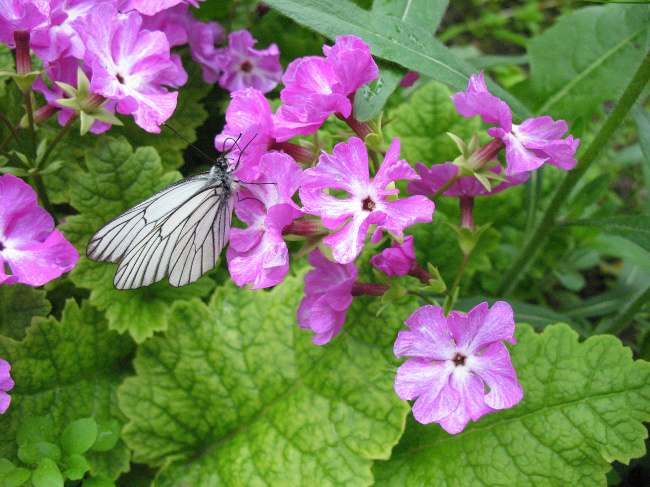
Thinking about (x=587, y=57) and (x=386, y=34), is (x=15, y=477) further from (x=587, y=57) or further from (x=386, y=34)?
(x=587, y=57)

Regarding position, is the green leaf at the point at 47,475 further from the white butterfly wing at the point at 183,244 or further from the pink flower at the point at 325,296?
the pink flower at the point at 325,296

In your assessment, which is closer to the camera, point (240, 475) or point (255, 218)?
point (255, 218)

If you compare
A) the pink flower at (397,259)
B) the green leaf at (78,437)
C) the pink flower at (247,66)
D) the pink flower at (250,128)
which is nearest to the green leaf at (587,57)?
the pink flower at (247,66)

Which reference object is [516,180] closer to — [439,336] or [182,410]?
[439,336]

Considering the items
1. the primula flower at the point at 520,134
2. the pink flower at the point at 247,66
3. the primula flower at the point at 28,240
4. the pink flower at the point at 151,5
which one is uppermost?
the pink flower at the point at 151,5

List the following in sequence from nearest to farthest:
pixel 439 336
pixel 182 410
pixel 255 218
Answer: pixel 439 336, pixel 255 218, pixel 182 410

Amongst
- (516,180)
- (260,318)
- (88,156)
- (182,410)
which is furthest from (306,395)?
(88,156)

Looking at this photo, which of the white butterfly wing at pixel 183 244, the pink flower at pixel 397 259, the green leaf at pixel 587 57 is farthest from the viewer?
the green leaf at pixel 587 57
